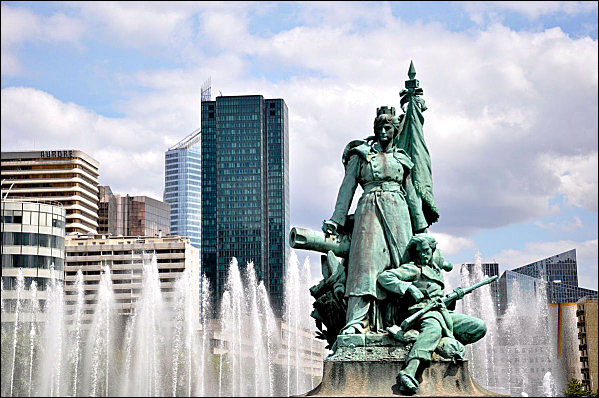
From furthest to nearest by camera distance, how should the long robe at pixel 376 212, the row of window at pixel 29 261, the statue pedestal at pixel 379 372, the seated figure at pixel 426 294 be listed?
the row of window at pixel 29 261 → the long robe at pixel 376 212 → the seated figure at pixel 426 294 → the statue pedestal at pixel 379 372

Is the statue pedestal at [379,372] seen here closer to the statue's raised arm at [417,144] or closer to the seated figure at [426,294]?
the seated figure at [426,294]

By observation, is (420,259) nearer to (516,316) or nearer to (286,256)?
(516,316)

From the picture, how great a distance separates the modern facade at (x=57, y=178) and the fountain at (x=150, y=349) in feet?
160

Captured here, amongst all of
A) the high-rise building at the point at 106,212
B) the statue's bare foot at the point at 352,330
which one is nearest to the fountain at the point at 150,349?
the statue's bare foot at the point at 352,330

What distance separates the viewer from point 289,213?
151 m

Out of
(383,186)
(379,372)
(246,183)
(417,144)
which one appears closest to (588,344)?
(417,144)

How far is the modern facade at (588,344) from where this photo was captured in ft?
215

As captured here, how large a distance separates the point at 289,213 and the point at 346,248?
134m

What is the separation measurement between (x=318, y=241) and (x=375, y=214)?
4.19ft

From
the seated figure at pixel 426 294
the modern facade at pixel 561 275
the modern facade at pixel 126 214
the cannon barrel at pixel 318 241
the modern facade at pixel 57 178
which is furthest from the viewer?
the modern facade at pixel 126 214

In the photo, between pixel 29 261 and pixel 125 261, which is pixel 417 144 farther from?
pixel 125 261

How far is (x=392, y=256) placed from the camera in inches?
654

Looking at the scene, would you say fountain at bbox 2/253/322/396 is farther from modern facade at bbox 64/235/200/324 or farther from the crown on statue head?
the crown on statue head

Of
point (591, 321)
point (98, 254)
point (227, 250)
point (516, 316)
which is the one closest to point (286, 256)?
point (227, 250)
